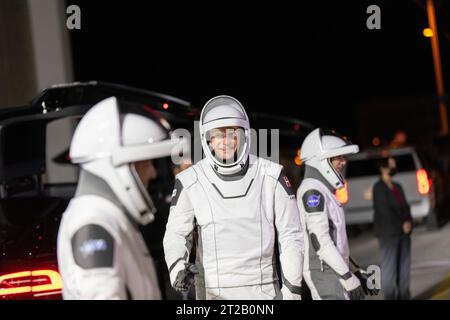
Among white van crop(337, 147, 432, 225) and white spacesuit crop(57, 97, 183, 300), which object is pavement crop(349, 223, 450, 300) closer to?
white van crop(337, 147, 432, 225)

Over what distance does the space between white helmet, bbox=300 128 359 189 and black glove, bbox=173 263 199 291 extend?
51.5 inches

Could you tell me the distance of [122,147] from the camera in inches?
119

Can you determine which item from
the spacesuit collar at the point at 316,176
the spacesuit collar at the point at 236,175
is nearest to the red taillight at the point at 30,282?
the spacesuit collar at the point at 236,175

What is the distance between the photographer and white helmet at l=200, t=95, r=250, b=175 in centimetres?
427

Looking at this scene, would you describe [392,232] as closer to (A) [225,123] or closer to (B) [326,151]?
(B) [326,151]

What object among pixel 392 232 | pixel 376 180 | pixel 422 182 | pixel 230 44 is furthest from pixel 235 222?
pixel 230 44

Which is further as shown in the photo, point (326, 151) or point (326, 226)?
point (326, 151)

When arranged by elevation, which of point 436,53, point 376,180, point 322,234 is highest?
point 436,53

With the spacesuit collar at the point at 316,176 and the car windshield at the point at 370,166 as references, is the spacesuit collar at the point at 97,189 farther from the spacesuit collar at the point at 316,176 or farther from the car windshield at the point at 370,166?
the car windshield at the point at 370,166

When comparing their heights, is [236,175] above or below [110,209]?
above

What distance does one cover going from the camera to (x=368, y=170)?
14414mm

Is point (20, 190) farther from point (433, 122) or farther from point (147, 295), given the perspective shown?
point (433, 122)

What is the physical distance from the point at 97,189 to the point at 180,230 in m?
1.40
